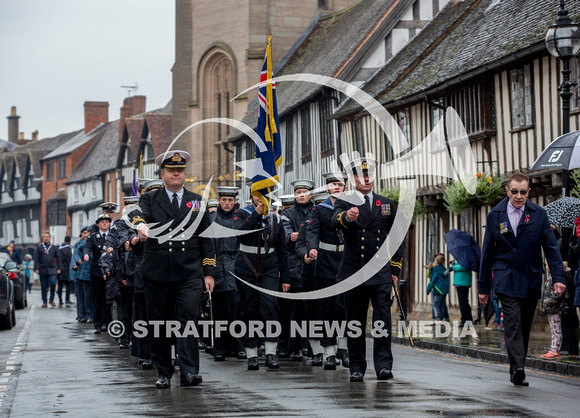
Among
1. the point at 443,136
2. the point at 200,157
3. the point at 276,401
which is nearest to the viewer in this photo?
the point at 276,401

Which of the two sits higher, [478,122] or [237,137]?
[237,137]

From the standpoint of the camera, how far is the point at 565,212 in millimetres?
12688

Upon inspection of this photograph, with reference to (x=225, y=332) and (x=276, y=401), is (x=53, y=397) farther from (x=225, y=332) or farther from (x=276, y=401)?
(x=225, y=332)

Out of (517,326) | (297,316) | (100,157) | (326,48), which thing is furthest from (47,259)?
(100,157)

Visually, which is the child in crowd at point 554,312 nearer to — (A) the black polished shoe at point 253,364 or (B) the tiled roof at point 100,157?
(A) the black polished shoe at point 253,364

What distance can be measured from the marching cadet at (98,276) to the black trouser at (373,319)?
29.4 ft

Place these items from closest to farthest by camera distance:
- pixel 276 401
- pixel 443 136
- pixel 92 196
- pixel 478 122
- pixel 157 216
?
pixel 276 401
pixel 157 216
pixel 478 122
pixel 443 136
pixel 92 196

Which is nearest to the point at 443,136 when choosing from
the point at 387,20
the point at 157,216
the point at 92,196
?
the point at 387,20

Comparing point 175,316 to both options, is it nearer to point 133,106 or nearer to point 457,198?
point 457,198

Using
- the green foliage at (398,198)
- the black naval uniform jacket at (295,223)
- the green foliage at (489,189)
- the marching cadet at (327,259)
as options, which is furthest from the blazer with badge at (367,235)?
the green foliage at (398,198)

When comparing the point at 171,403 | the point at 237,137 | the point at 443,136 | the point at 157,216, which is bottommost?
the point at 171,403

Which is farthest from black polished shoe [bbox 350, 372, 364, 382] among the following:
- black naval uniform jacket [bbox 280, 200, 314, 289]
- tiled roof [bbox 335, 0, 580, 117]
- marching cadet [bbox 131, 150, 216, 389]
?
tiled roof [bbox 335, 0, 580, 117]

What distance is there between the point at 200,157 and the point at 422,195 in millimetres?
28069

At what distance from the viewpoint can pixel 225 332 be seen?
42.3 ft
